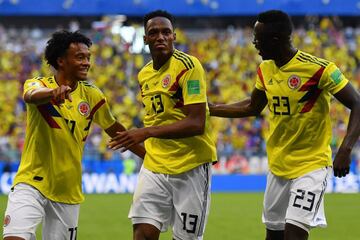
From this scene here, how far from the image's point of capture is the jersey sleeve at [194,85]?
7117 mm

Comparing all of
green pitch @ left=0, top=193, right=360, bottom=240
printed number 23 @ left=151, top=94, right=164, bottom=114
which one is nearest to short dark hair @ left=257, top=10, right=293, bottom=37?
printed number 23 @ left=151, top=94, right=164, bottom=114

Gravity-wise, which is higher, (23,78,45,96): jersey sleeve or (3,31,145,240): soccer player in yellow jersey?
(23,78,45,96): jersey sleeve

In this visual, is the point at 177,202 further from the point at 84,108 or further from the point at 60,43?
the point at 60,43

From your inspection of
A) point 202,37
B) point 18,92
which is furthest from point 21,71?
point 202,37

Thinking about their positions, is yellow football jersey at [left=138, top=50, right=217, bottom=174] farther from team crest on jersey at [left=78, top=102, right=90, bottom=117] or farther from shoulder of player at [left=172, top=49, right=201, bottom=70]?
team crest on jersey at [left=78, top=102, right=90, bottom=117]

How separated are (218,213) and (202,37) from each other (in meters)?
19.1

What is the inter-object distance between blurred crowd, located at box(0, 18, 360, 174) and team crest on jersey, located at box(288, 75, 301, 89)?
16669 mm

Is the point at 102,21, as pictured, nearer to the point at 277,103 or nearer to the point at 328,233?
the point at 328,233

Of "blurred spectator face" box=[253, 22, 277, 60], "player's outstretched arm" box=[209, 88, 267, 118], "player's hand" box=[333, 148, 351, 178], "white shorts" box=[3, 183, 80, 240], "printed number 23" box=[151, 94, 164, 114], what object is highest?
"blurred spectator face" box=[253, 22, 277, 60]

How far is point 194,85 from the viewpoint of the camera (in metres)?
7.14

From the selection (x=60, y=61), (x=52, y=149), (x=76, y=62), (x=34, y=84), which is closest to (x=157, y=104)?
(x=76, y=62)

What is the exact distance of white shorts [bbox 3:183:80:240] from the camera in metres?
6.58

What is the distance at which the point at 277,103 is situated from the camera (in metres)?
7.48

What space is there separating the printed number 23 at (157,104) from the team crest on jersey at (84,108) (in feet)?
A: 1.94
